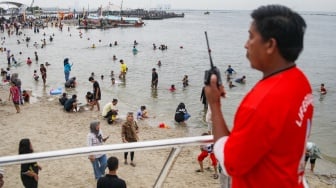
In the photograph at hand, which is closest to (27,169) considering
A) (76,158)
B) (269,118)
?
(76,158)

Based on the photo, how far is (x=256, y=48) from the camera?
1609 mm

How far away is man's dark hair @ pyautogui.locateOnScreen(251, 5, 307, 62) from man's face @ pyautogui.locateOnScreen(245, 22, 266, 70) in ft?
0.08

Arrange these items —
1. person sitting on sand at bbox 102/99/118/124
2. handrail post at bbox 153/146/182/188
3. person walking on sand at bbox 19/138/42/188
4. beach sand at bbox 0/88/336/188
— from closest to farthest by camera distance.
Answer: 1. handrail post at bbox 153/146/182/188
2. person walking on sand at bbox 19/138/42/188
3. beach sand at bbox 0/88/336/188
4. person sitting on sand at bbox 102/99/118/124

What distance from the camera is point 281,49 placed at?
1562 millimetres

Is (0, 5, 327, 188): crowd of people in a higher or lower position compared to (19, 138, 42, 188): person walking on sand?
higher

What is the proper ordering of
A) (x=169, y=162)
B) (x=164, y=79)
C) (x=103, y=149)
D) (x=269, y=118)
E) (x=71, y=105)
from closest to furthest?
(x=269, y=118) → (x=103, y=149) → (x=169, y=162) → (x=71, y=105) → (x=164, y=79)

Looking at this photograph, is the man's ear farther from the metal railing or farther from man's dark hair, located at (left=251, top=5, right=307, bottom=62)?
the metal railing

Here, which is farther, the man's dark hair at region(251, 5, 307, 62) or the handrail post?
the handrail post

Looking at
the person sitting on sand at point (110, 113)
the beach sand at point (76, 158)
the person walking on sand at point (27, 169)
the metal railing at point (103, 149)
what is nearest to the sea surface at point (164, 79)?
the person sitting on sand at point (110, 113)

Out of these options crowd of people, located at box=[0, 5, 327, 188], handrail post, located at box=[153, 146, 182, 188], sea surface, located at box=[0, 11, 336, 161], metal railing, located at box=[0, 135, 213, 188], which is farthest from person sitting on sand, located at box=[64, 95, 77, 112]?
crowd of people, located at box=[0, 5, 327, 188]

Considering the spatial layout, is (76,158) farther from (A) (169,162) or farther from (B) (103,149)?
(B) (103,149)

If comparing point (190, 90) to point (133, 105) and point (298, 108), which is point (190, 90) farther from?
point (298, 108)

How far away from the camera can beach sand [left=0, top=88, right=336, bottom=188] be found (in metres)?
8.91

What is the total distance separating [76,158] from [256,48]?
26.6 feet
